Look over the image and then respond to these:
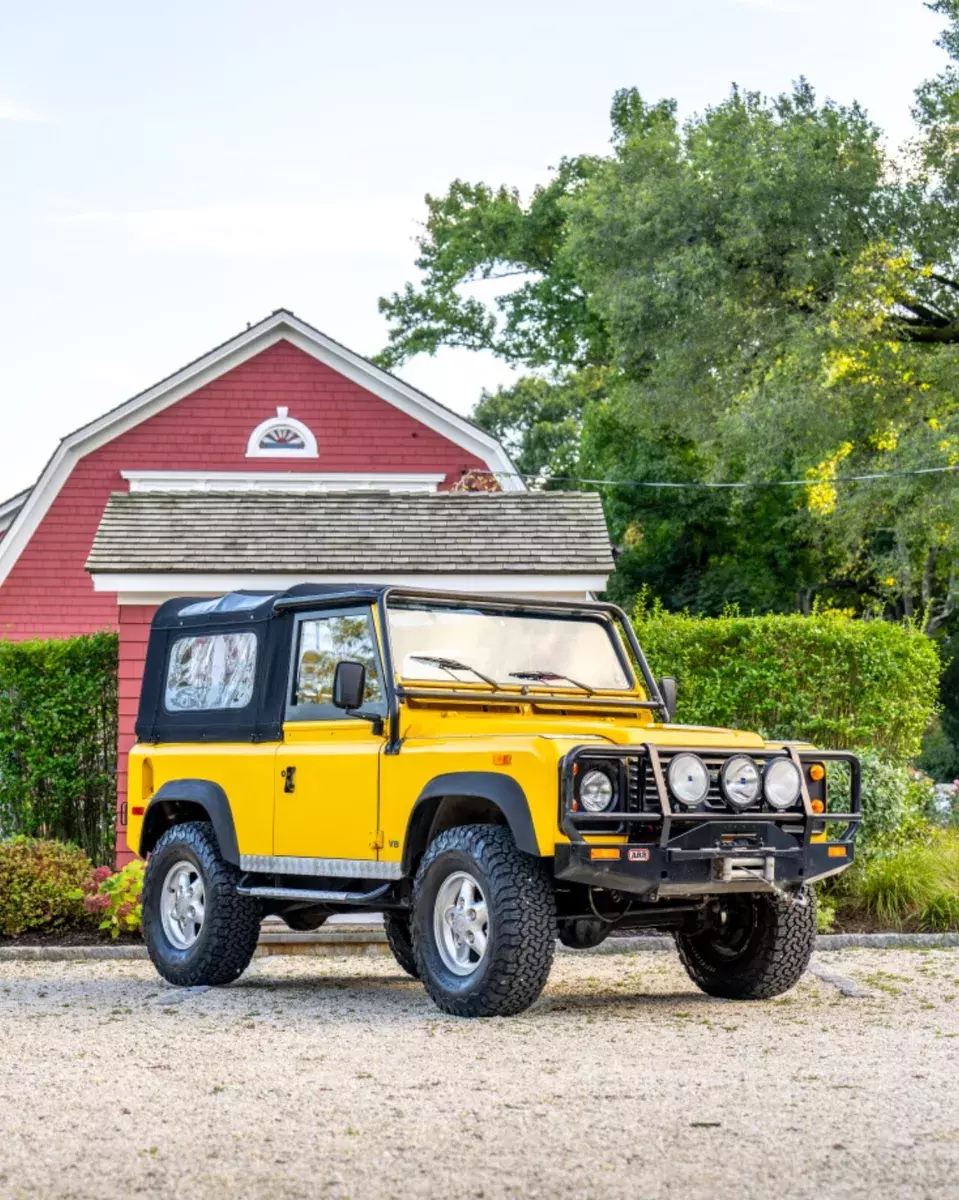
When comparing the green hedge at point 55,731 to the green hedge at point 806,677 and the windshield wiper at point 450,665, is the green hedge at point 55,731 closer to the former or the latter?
the green hedge at point 806,677

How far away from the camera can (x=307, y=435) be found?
26.4 m

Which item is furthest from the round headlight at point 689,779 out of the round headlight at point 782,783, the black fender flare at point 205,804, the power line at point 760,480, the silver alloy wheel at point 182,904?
the power line at point 760,480

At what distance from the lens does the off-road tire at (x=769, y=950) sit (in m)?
9.92

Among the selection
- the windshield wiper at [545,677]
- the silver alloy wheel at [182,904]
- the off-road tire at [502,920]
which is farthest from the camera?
the silver alloy wheel at [182,904]

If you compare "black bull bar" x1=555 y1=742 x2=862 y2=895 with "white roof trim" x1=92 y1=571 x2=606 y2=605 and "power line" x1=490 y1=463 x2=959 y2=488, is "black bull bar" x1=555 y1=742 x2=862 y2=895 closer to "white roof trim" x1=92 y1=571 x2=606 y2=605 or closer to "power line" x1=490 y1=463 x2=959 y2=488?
"white roof trim" x1=92 y1=571 x2=606 y2=605

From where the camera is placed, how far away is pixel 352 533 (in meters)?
16.2

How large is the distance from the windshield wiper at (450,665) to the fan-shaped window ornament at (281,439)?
647 inches

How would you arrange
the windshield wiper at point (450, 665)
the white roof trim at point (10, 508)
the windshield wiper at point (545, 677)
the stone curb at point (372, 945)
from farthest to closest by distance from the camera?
the white roof trim at point (10, 508) < the stone curb at point (372, 945) < the windshield wiper at point (545, 677) < the windshield wiper at point (450, 665)

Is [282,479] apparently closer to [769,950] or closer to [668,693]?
[668,693]

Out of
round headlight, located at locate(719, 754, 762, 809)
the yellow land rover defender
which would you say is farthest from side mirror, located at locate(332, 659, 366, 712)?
round headlight, located at locate(719, 754, 762, 809)

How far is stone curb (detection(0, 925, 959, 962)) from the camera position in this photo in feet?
42.0

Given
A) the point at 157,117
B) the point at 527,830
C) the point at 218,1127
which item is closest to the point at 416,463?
the point at 157,117

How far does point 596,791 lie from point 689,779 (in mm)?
510

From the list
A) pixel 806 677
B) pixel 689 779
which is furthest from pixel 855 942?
pixel 689 779
